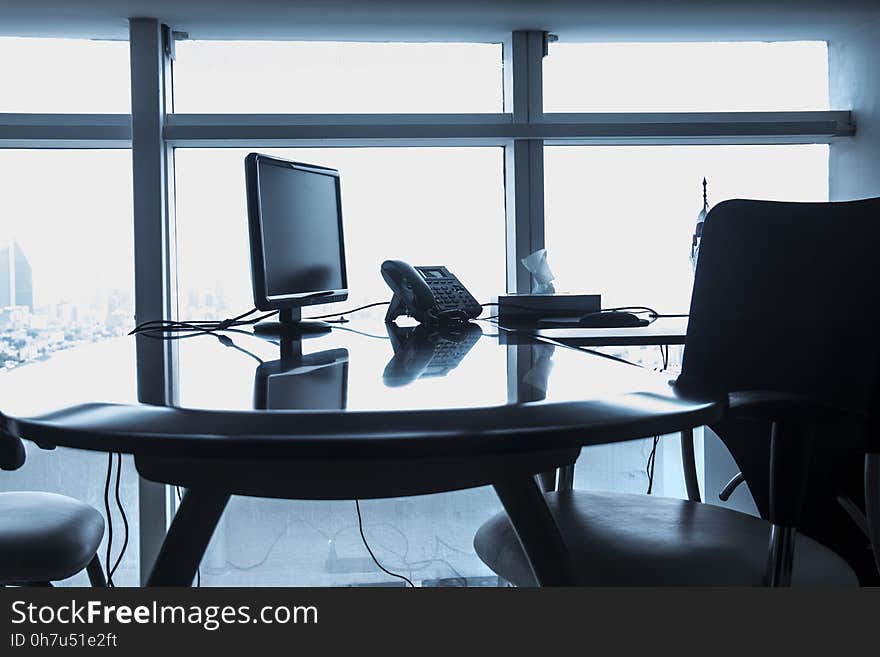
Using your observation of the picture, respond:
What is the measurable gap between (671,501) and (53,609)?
1.15 metres

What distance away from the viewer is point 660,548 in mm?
1263

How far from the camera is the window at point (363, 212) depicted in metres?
3.54

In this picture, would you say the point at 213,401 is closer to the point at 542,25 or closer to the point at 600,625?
the point at 600,625

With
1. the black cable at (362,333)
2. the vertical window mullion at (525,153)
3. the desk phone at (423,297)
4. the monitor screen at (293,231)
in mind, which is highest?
the vertical window mullion at (525,153)

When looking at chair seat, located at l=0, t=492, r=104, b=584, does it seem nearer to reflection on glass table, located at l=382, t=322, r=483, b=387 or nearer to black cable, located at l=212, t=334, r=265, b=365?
black cable, located at l=212, t=334, r=265, b=365

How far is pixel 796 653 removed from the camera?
2.34 ft

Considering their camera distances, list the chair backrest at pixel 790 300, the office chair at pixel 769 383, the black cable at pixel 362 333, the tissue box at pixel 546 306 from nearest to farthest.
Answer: the office chair at pixel 769 383, the chair backrest at pixel 790 300, the black cable at pixel 362 333, the tissue box at pixel 546 306

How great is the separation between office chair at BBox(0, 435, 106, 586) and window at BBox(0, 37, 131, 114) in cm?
220

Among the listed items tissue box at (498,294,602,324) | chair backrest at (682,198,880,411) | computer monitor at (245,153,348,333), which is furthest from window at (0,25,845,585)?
chair backrest at (682,198,880,411)

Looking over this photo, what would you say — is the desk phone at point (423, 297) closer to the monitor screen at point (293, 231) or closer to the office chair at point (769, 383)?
the monitor screen at point (293, 231)

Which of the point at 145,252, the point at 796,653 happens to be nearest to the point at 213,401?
the point at 796,653

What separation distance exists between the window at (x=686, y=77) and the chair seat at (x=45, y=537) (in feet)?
8.58

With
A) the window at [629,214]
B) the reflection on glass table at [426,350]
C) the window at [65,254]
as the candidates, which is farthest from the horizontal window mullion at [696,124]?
the window at [65,254]

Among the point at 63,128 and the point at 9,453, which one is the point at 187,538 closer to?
the point at 9,453
